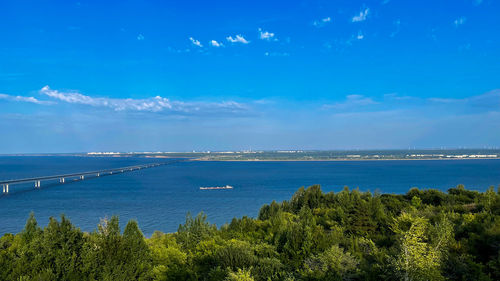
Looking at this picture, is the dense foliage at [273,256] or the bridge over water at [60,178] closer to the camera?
the dense foliage at [273,256]

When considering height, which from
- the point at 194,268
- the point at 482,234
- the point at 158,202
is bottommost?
the point at 158,202

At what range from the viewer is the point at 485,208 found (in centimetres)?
3194

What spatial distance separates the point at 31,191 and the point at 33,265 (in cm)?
10296

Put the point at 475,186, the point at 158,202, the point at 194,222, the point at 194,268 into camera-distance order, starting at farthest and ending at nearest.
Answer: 1. the point at 475,186
2. the point at 158,202
3. the point at 194,222
4. the point at 194,268

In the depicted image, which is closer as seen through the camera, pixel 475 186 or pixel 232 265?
pixel 232 265

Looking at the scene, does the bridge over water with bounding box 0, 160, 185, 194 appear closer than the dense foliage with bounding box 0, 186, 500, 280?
No

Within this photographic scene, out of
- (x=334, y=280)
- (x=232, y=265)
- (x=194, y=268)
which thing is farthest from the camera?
(x=194, y=268)

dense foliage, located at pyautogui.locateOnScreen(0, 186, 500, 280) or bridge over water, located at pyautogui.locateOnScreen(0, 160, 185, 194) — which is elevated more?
dense foliage, located at pyautogui.locateOnScreen(0, 186, 500, 280)

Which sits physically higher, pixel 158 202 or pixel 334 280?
pixel 334 280

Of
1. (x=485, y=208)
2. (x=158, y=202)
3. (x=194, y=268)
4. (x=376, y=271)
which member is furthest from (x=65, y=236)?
(x=158, y=202)

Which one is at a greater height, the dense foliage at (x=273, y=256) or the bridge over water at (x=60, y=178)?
the dense foliage at (x=273, y=256)

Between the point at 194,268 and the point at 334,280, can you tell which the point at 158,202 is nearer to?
the point at 194,268

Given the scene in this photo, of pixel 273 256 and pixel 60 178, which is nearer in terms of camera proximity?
pixel 273 256

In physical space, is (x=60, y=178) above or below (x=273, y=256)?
below
